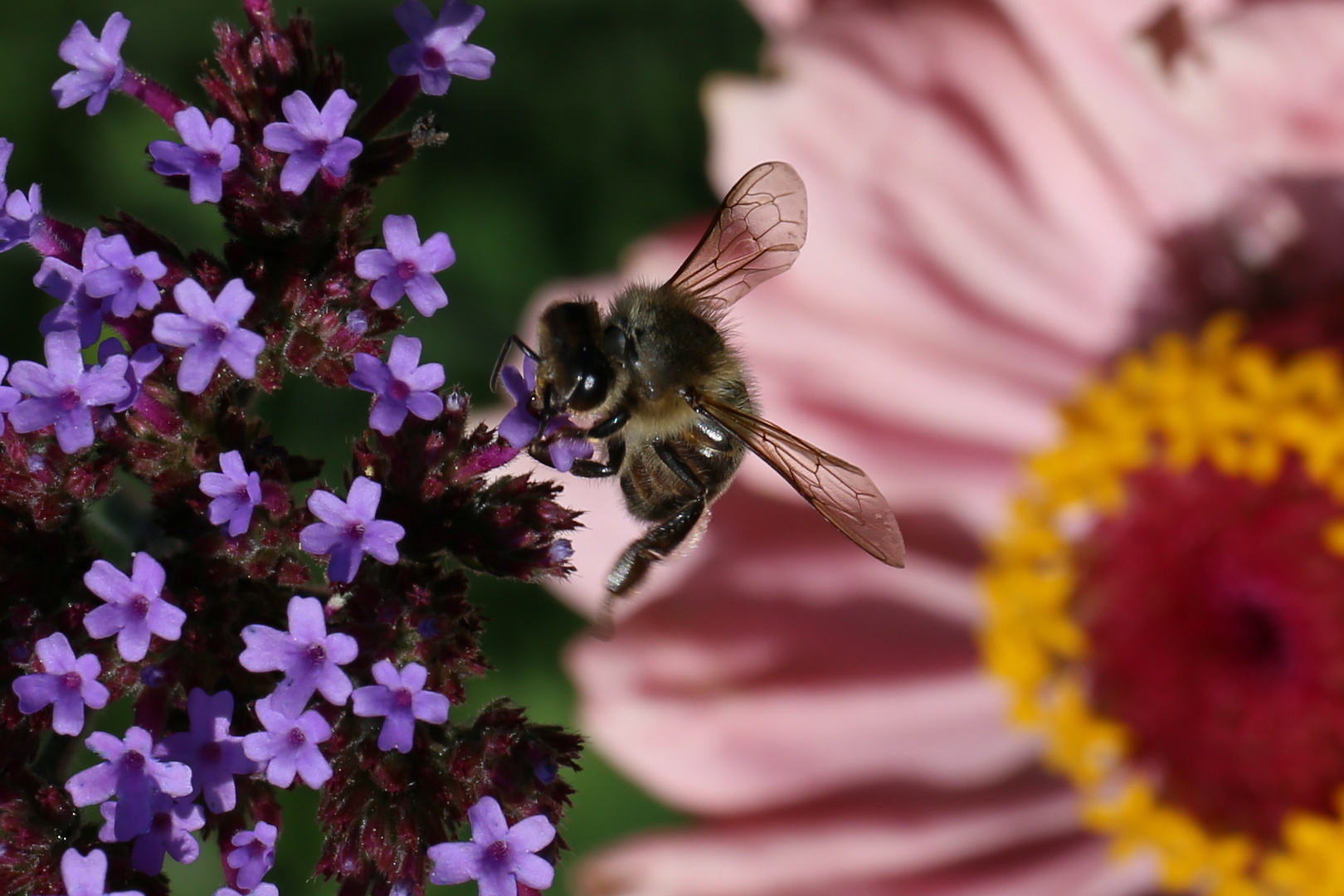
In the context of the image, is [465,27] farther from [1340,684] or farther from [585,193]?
[1340,684]

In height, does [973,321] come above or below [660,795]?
above

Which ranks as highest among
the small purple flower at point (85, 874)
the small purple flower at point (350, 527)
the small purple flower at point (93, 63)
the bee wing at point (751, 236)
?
the bee wing at point (751, 236)

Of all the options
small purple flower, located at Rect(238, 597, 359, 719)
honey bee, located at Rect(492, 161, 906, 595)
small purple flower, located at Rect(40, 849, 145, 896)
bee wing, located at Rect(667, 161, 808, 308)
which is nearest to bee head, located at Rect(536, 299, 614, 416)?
honey bee, located at Rect(492, 161, 906, 595)

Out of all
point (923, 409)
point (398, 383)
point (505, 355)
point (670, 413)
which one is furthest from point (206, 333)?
point (923, 409)

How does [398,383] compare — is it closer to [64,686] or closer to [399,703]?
[399,703]

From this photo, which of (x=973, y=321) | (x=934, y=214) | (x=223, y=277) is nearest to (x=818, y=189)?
(x=934, y=214)

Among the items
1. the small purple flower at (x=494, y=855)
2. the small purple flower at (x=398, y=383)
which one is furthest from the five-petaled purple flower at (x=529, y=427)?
the small purple flower at (x=494, y=855)

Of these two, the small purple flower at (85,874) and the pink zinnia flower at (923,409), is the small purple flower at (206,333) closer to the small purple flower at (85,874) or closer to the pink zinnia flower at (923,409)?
the small purple flower at (85,874)
